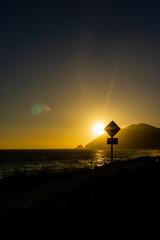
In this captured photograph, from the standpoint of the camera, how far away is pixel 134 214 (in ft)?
12.5

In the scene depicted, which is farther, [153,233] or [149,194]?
[149,194]

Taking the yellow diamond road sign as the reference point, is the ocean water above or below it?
below

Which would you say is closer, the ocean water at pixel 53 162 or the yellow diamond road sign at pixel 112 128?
the yellow diamond road sign at pixel 112 128

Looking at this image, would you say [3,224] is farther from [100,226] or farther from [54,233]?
[100,226]

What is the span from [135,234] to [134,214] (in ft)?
2.30

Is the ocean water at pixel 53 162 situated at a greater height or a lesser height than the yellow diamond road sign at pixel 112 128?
lesser

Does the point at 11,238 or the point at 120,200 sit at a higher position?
the point at 120,200

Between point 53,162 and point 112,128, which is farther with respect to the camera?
point 53,162

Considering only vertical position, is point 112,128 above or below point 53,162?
above

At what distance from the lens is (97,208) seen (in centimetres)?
402

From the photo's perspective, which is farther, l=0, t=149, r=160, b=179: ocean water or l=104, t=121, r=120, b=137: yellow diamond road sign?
l=0, t=149, r=160, b=179: ocean water

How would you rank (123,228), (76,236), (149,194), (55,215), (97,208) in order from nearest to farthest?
(76,236), (123,228), (55,215), (97,208), (149,194)

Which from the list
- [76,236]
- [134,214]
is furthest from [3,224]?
[134,214]

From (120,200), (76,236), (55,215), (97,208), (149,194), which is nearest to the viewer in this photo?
(76,236)
